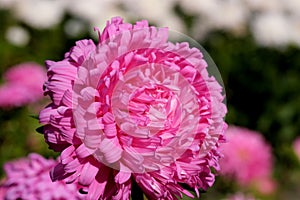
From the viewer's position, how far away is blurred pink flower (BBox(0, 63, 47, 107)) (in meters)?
1.83

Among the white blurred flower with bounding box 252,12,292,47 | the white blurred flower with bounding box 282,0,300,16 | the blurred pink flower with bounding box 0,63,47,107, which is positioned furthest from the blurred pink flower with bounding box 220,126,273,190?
the white blurred flower with bounding box 282,0,300,16

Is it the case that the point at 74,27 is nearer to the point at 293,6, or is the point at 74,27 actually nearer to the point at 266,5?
the point at 266,5

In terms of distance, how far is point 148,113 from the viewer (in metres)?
0.67

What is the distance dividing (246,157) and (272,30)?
2.05 meters

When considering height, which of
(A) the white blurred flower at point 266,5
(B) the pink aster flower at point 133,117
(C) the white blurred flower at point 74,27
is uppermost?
(B) the pink aster flower at point 133,117

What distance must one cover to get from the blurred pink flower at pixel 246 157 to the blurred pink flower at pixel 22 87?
1.90ft

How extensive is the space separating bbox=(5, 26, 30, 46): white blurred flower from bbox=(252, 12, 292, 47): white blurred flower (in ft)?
4.42

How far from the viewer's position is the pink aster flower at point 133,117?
25.3 inches

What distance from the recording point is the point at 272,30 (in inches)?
158

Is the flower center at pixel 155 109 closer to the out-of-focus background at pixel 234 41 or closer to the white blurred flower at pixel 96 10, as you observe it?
the out-of-focus background at pixel 234 41

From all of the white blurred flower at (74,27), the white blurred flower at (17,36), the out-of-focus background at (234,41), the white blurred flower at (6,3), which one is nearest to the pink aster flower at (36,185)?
the out-of-focus background at (234,41)

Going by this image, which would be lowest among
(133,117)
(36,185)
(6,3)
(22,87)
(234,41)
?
(234,41)

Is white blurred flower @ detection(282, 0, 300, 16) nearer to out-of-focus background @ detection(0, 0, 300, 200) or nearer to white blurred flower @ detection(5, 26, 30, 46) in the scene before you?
out-of-focus background @ detection(0, 0, 300, 200)

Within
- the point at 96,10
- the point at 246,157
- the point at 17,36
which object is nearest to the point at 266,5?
the point at 96,10
